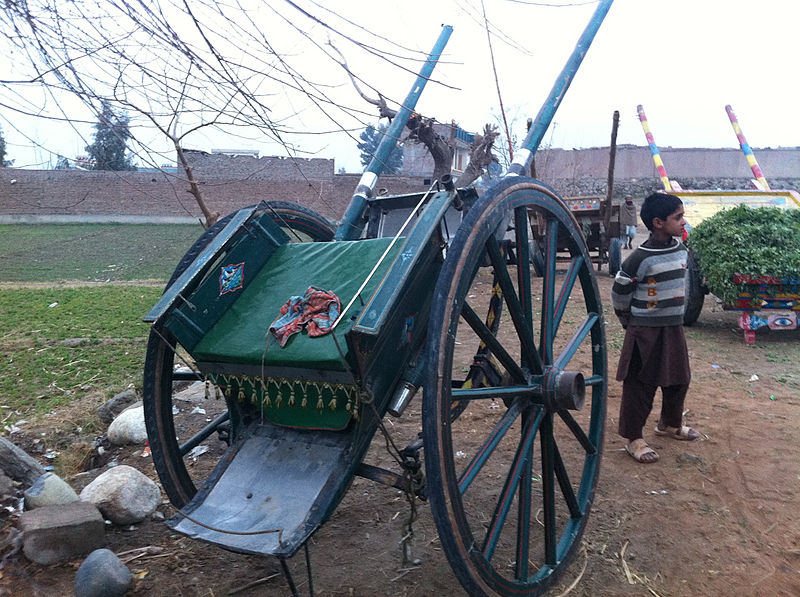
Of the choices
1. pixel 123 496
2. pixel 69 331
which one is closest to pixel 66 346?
pixel 69 331

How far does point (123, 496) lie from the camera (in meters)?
3.20

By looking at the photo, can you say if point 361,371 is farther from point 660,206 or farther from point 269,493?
point 660,206

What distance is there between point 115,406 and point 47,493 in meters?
1.80

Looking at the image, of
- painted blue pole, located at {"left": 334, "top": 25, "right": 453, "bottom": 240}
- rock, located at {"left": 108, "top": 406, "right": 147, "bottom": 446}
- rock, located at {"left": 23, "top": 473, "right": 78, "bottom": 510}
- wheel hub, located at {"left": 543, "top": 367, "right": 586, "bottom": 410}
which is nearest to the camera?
wheel hub, located at {"left": 543, "top": 367, "right": 586, "bottom": 410}

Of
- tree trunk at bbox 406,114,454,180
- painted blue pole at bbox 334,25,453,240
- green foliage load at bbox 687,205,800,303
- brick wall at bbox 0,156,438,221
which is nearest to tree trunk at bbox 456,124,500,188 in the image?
tree trunk at bbox 406,114,454,180

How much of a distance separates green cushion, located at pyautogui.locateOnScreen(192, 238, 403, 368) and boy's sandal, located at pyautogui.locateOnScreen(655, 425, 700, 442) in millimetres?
2747

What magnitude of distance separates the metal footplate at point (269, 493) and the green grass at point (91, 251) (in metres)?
12.2

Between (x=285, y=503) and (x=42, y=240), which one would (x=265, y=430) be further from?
(x=42, y=240)

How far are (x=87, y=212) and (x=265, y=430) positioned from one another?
2789 cm

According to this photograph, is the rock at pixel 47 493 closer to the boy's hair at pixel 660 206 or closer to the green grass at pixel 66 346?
the green grass at pixel 66 346

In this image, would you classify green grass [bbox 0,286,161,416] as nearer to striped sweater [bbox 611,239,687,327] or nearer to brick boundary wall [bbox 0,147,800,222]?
striped sweater [bbox 611,239,687,327]

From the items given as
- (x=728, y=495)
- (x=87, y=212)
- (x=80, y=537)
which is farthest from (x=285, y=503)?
(x=87, y=212)

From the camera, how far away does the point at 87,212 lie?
1059 inches

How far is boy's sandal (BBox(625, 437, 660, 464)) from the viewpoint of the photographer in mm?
3891
